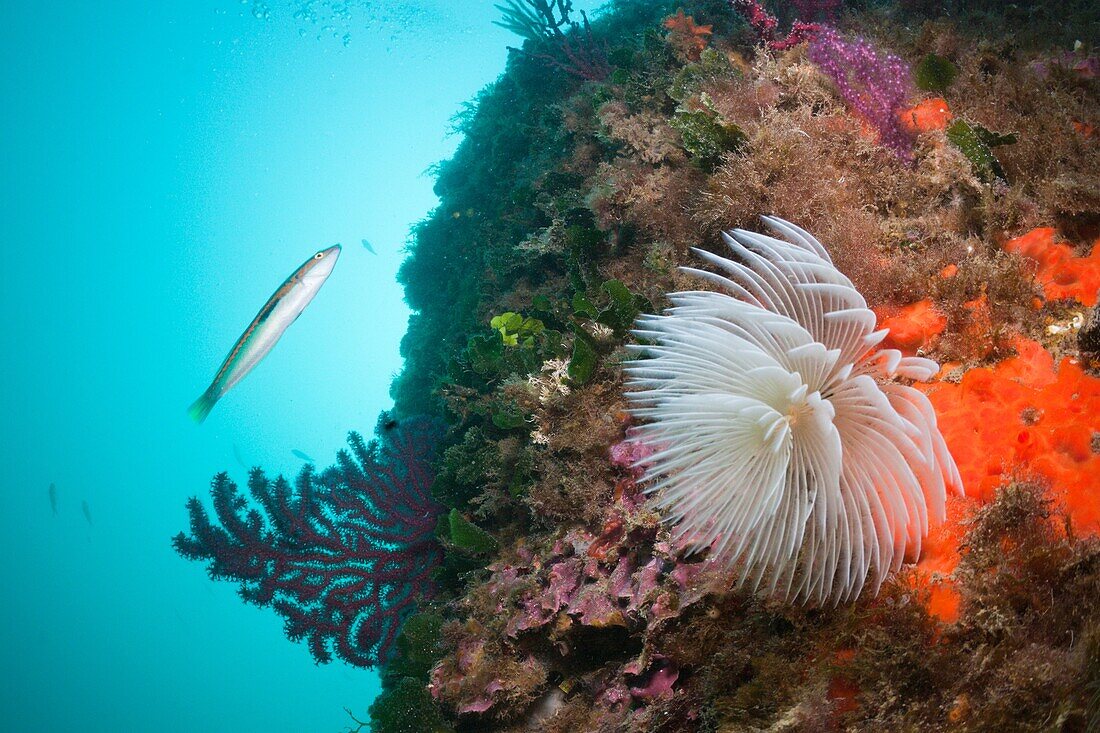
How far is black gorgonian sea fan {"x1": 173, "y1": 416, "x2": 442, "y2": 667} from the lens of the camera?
5.57 meters

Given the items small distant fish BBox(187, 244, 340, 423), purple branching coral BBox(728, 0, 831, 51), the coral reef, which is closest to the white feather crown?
the coral reef

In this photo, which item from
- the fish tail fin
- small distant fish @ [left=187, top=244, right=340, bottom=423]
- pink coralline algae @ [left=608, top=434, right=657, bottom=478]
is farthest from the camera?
the fish tail fin

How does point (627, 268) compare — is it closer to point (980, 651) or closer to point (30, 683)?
point (980, 651)

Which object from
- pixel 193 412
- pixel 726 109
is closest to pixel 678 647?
pixel 726 109

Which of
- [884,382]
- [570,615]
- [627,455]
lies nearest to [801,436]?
[884,382]

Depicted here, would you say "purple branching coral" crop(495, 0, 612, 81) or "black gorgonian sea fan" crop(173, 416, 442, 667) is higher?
"purple branching coral" crop(495, 0, 612, 81)

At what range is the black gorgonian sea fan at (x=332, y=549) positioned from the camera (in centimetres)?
557

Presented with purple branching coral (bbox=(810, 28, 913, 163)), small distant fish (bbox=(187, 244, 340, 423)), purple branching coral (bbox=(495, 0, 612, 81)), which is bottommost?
purple branching coral (bbox=(810, 28, 913, 163))

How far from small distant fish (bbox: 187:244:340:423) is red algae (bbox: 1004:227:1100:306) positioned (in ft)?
13.9

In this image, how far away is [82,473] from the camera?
96.5 metres

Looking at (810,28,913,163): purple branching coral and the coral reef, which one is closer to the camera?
the coral reef

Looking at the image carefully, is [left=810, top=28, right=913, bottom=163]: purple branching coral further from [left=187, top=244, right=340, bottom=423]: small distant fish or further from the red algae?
[left=187, top=244, right=340, bottom=423]: small distant fish

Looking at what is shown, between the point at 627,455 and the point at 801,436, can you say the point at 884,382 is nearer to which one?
the point at 801,436

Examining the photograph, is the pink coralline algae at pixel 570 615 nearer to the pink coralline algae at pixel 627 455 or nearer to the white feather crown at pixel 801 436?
the pink coralline algae at pixel 627 455
